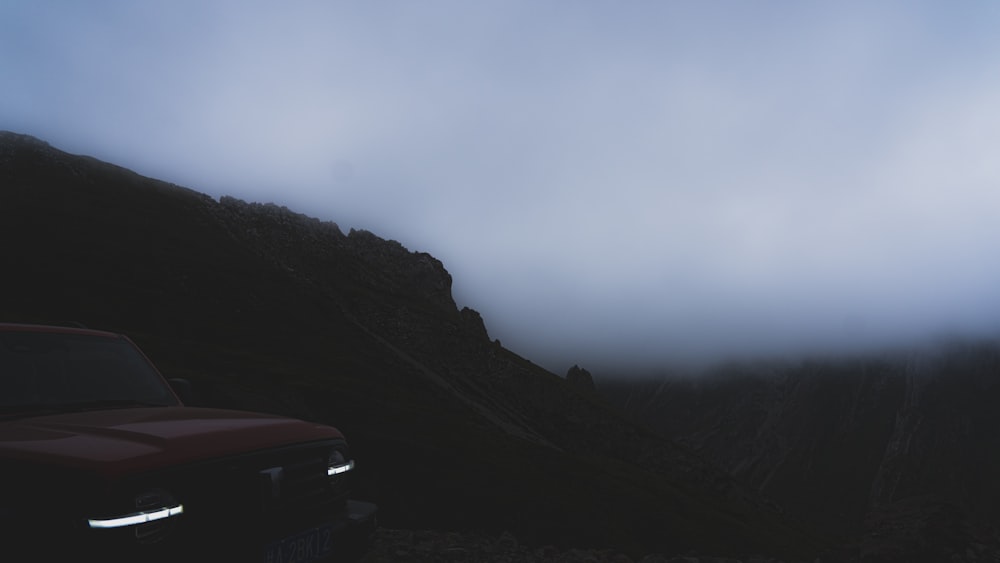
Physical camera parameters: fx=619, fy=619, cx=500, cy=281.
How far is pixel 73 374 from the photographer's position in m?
6.10

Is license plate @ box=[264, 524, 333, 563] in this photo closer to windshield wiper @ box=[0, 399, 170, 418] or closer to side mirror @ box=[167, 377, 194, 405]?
windshield wiper @ box=[0, 399, 170, 418]

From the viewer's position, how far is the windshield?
551cm

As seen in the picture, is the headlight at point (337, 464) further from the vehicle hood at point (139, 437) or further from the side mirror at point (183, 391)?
the side mirror at point (183, 391)

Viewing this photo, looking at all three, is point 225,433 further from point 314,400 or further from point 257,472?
point 314,400

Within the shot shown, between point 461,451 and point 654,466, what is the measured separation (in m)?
78.0

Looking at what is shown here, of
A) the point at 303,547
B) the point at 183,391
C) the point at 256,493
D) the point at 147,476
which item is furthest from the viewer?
the point at 183,391

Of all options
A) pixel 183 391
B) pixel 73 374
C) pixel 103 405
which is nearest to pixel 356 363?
pixel 183 391

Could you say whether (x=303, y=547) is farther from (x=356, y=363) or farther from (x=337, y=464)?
(x=356, y=363)

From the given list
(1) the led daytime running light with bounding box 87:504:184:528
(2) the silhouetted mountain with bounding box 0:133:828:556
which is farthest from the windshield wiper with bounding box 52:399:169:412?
(2) the silhouetted mountain with bounding box 0:133:828:556

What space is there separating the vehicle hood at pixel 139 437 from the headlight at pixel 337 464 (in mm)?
172

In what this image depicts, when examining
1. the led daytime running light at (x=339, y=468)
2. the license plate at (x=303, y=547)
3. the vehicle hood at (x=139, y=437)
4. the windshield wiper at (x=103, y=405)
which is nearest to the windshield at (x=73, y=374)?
the windshield wiper at (x=103, y=405)

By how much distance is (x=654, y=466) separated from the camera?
124188 millimetres

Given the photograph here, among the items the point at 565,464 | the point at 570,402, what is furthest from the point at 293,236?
the point at 565,464

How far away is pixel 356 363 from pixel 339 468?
85962 millimetres
